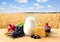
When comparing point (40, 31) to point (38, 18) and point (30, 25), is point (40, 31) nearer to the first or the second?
point (30, 25)

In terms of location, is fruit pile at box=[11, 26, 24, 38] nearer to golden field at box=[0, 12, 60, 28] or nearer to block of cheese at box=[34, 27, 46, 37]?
block of cheese at box=[34, 27, 46, 37]

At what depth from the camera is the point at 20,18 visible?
8.15 ft

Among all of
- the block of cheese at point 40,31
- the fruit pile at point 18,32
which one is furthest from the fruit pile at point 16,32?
the block of cheese at point 40,31

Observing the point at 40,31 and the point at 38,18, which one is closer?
the point at 40,31

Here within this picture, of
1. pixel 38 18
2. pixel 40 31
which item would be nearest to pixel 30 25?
pixel 40 31

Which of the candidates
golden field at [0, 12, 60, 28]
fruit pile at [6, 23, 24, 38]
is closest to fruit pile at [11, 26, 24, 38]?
fruit pile at [6, 23, 24, 38]

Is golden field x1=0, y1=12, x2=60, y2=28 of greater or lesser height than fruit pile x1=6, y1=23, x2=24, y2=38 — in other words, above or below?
above

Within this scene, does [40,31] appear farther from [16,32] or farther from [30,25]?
[16,32]

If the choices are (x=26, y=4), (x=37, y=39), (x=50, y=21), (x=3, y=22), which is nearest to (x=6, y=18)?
(x=3, y=22)

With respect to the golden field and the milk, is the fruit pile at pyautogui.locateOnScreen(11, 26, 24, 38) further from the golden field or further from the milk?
the golden field

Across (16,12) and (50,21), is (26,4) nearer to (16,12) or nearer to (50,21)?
(16,12)

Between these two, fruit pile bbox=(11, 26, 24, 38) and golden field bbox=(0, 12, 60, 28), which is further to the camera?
golden field bbox=(0, 12, 60, 28)

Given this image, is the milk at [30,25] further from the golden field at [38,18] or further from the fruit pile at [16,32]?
the golden field at [38,18]

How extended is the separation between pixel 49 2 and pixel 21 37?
120cm
